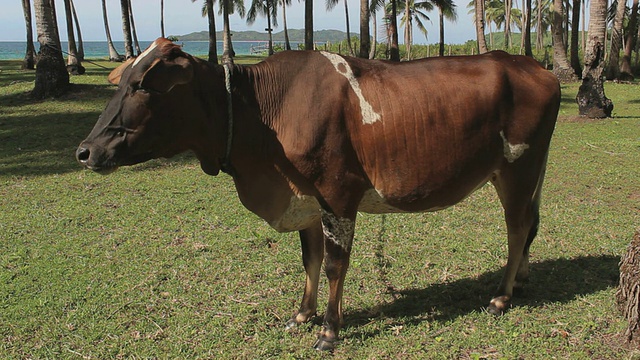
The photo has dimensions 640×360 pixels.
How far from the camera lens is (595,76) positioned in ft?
40.7

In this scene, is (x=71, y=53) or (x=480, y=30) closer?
(x=71, y=53)

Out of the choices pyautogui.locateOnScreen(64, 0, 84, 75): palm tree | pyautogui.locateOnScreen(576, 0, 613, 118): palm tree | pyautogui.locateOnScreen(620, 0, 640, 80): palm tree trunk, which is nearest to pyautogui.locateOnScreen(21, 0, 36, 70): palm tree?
pyautogui.locateOnScreen(64, 0, 84, 75): palm tree

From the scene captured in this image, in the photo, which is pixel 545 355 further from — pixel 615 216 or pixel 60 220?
pixel 60 220

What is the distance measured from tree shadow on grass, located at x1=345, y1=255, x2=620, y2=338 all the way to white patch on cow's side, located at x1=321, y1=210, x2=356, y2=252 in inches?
32.9

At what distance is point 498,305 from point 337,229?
157cm

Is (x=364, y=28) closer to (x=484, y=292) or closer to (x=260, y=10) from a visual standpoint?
(x=484, y=292)

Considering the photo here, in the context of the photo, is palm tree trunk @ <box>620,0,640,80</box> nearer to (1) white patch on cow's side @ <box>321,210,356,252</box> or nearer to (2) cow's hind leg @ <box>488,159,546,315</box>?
(2) cow's hind leg @ <box>488,159,546,315</box>

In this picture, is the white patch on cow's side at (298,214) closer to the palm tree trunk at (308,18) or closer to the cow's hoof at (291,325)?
the cow's hoof at (291,325)

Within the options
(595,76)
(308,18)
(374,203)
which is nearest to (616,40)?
(595,76)

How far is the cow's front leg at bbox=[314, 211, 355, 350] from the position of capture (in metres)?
3.73

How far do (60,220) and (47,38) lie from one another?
7.55m

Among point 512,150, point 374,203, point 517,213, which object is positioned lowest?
point 517,213

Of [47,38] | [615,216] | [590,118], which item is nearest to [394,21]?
[590,118]

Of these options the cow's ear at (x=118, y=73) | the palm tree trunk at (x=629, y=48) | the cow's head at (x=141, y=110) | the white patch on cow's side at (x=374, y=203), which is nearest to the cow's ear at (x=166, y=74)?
the cow's head at (x=141, y=110)
